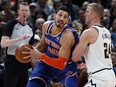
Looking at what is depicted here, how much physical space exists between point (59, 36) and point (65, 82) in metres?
0.67

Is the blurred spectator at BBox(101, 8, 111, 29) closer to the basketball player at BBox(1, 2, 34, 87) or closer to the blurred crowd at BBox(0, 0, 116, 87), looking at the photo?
the blurred crowd at BBox(0, 0, 116, 87)

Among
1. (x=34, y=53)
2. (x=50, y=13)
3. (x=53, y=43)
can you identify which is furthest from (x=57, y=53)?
(x=50, y=13)

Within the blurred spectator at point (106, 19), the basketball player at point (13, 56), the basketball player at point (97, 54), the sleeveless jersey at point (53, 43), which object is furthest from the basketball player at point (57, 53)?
the blurred spectator at point (106, 19)

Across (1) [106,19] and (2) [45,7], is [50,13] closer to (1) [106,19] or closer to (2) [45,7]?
(2) [45,7]

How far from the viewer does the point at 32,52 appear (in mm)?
6027

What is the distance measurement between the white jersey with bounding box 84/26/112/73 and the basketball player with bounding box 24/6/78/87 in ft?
1.57

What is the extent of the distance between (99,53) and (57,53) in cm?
83

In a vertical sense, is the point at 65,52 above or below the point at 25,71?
above

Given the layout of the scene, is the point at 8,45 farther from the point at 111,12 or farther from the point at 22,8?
the point at 111,12

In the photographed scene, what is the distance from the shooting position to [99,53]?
5.71m

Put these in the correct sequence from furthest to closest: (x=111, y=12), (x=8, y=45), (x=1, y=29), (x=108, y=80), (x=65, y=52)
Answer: (x=111, y=12)
(x=1, y=29)
(x=8, y=45)
(x=65, y=52)
(x=108, y=80)

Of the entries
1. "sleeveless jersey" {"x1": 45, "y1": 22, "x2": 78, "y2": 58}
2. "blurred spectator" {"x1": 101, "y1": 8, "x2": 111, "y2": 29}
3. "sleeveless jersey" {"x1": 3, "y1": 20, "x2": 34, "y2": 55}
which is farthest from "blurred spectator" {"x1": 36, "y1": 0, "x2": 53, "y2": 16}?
"sleeveless jersey" {"x1": 45, "y1": 22, "x2": 78, "y2": 58}

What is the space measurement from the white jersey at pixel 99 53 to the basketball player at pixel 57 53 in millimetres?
479

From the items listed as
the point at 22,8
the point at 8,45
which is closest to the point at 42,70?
the point at 8,45
